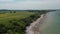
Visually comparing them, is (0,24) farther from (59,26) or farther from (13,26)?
(59,26)

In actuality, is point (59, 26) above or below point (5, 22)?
below

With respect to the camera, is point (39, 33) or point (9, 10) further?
point (39, 33)

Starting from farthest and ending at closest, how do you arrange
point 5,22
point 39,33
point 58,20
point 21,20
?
point 58,20, point 39,33, point 21,20, point 5,22

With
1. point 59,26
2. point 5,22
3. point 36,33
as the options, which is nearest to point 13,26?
point 5,22

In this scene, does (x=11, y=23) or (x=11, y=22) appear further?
(x=11, y=22)

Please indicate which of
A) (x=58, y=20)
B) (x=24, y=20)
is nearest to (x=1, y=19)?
(x=24, y=20)

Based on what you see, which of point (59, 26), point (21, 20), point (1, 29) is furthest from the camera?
point (59, 26)

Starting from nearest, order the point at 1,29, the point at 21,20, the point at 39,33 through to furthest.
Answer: the point at 1,29, the point at 21,20, the point at 39,33

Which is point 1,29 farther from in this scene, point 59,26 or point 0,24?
point 59,26

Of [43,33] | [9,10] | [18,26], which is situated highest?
[9,10]
